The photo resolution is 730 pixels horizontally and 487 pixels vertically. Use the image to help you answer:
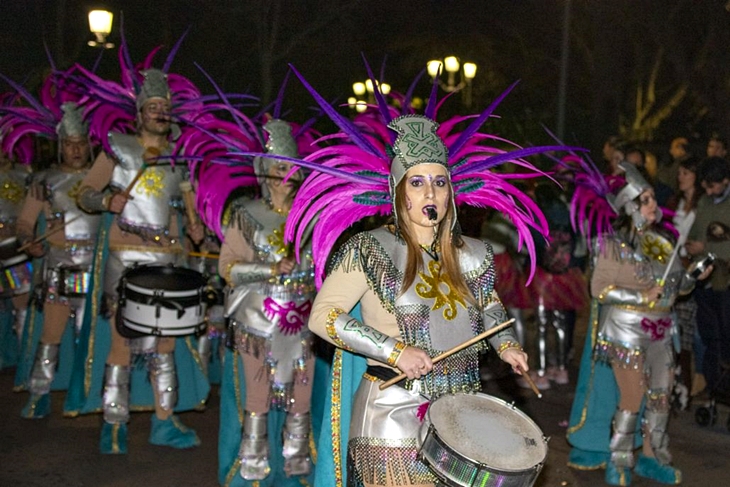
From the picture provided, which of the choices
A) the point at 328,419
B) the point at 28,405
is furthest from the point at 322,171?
the point at 28,405

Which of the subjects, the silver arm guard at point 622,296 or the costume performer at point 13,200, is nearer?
the silver arm guard at point 622,296

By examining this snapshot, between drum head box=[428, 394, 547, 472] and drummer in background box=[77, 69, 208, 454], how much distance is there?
3393 millimetres

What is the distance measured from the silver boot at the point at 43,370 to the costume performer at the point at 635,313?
154 inches

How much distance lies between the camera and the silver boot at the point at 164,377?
6.54m

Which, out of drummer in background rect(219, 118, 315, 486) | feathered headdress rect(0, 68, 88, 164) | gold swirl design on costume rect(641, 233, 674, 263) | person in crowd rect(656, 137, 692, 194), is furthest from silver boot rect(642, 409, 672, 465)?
feathered headdress rect(0, 68, 88, 164)

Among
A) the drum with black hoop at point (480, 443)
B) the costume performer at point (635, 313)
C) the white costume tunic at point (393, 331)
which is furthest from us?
the costume performer at point (635, 313)

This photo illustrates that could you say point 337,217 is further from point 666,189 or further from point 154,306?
point 666,189

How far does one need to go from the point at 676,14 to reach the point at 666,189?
858cm

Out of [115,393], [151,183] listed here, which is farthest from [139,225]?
[115,393]

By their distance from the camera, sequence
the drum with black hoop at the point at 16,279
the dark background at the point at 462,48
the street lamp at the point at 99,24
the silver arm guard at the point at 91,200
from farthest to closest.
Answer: the dark background at the point at 462,48 < the street lamp at the point at 99,24 < the drum with black hoop at the point at 16,279 < the silver arm guard at the point at 91,200

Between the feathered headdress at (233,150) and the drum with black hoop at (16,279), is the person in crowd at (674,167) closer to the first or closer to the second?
the feathered headdress at (233,150)

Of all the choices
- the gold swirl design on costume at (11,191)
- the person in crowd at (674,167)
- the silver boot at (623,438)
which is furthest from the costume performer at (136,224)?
the person in crowd at (674,167)

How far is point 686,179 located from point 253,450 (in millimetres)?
4352

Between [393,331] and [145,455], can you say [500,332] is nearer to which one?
[393,331]
